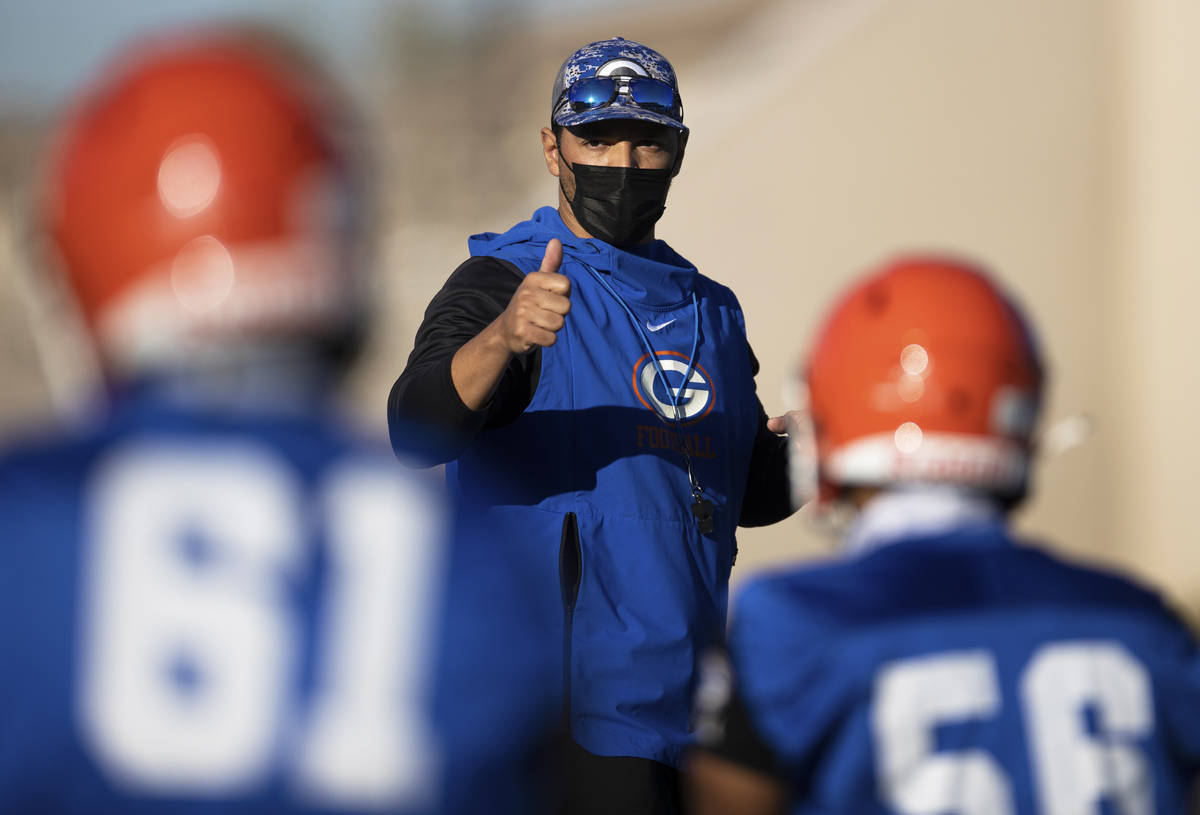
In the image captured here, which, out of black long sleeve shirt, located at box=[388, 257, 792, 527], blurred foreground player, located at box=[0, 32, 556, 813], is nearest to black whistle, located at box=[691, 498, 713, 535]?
black long sleeve shirt, located at box=[388, 257, 792, 527]

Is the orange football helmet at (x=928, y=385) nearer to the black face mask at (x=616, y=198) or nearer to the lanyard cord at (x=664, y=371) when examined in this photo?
the lanyard cord at (x=664, y=371)

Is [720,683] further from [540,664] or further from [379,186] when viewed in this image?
[379,186]

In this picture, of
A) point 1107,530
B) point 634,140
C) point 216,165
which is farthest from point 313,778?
point 1107,530

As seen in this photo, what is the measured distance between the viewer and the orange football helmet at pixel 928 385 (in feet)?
7.57

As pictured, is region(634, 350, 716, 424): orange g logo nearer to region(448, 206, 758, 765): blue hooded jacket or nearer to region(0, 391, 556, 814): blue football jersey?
region(448, 206, 758, 765): blue hooded jacket

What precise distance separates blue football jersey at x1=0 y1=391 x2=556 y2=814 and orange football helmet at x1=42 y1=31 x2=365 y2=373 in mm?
203

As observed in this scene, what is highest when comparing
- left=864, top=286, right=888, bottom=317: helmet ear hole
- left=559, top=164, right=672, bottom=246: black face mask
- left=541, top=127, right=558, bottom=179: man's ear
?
left=541, top=127, right=558, bottom=179: man's ear

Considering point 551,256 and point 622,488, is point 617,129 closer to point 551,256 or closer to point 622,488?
point 551,256

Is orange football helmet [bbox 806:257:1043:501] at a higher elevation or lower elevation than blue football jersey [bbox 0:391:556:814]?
higher

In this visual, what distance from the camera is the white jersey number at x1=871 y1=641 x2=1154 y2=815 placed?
207cm

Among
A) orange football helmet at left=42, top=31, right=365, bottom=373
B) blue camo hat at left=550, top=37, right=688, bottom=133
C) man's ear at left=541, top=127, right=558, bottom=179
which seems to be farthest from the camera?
man's ear at left=541, top=127, right=558, bottom=179

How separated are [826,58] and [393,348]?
452 centimetres

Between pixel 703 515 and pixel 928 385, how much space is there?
1.06 m

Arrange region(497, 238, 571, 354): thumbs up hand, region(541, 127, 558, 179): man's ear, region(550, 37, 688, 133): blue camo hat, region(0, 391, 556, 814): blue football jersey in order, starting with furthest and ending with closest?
region(541, 127, 558, 179): man's ear → region(550, 37, 688, 133): blue camo hat → region(497, 238, 571, 354): thumbs up hand → region(0, 391, 556, 814): blue football jersey
